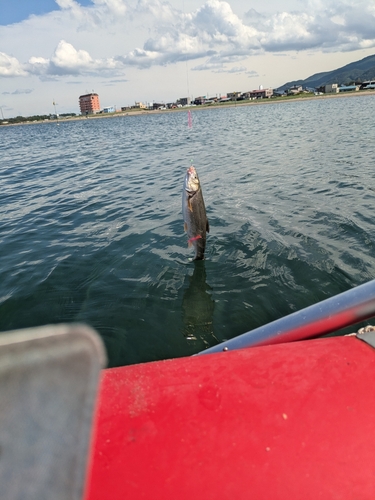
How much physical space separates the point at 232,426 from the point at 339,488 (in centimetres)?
49

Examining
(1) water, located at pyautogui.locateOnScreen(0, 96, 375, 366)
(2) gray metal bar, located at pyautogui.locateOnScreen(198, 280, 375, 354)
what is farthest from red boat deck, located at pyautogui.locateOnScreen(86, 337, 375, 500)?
(1) water, located at pyautogui.locateOnScreen(0, 96, 375, 366)

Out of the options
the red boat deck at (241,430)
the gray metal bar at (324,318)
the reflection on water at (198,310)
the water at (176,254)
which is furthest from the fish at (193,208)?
the red boat deck at (241,430)

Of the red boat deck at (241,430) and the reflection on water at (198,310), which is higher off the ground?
the red boat deck at (241,430)

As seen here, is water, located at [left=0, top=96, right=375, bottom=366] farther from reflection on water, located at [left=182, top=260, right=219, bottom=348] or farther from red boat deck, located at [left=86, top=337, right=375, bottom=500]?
red boat deck, located at [left=86, top=337, right=375, bottom=500]

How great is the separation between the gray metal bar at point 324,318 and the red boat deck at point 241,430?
576 mm

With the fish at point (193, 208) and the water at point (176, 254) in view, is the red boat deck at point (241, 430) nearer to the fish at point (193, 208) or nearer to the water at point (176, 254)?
→ the water at point (176, 254)

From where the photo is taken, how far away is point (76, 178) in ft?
61.0

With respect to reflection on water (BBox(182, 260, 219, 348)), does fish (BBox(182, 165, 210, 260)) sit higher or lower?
higher

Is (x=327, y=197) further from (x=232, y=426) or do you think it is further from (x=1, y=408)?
(x=1, y=408)

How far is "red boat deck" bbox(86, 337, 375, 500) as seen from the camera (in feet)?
4.79

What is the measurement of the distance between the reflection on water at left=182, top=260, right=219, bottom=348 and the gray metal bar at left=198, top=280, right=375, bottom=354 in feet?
8.34

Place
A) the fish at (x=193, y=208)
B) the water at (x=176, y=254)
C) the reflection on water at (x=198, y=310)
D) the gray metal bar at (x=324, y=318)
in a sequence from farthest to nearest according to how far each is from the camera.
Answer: the fish at (x=193, y=208) < the water at (x=176, y=254) < the reflection on water at (x=198, y=310) < the gray metal bar at (x=324, y=318)

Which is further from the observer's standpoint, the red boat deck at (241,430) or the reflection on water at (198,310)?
the reflection on water at (198,310)

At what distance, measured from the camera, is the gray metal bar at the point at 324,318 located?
9.00 feet
